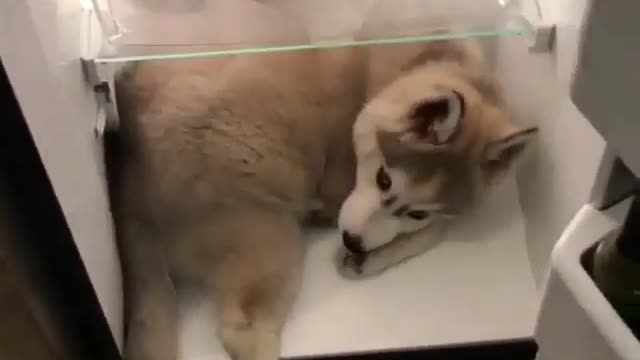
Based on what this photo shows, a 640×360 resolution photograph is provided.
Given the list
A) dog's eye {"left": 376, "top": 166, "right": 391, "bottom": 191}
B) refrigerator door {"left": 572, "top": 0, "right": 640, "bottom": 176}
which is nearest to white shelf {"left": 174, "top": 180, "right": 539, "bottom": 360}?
dog's eye {"left": 376, "top": 166, "right": 391, "bottom": 191}

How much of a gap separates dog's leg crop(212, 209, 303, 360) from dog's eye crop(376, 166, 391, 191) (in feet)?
0.39

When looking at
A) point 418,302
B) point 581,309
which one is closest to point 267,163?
point 418,302

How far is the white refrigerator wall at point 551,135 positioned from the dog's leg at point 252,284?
0.90ft

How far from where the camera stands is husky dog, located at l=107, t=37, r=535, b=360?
1.03m

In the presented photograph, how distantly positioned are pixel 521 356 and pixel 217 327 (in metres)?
0.33

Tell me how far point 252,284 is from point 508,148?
299 millimetres

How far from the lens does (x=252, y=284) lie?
41.6 inches

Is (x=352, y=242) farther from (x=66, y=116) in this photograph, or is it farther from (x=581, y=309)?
(x=581, y=309)

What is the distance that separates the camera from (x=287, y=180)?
1072mm

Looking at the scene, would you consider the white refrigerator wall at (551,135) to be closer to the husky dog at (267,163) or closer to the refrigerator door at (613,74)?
the husky dog at (267,163)

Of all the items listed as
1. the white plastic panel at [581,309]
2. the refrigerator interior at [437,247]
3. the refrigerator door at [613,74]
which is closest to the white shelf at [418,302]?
the refrigerator interior at [437,247]

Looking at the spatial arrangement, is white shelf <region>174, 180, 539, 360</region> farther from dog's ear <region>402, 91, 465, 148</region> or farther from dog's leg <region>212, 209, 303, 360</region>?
dog's ear <region>402, 91, 465, 148</region>

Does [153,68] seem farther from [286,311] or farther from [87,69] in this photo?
[286,311]

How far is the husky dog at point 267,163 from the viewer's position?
1026 mm
